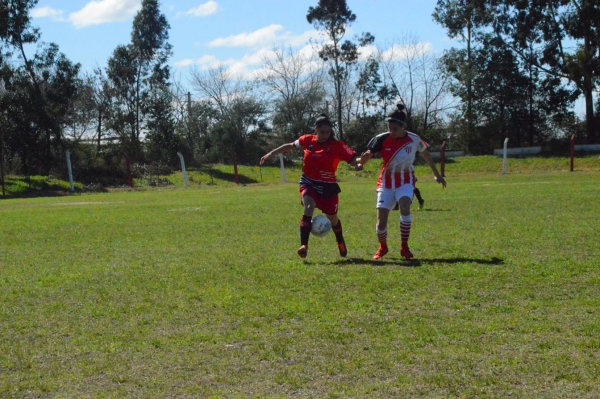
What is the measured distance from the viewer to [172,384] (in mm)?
4324

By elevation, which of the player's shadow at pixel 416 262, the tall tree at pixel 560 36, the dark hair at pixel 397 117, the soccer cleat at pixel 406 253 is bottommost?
the player's shadow at pixel 416 262

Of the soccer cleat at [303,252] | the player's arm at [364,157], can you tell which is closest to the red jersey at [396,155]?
the player's arm at [364,157]

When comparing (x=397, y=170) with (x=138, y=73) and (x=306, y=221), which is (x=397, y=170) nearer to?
(x=306, y=221)

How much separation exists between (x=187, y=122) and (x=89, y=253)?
39782 mm

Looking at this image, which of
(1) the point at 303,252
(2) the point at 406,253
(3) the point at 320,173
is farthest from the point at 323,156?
(2) the point at 406,253

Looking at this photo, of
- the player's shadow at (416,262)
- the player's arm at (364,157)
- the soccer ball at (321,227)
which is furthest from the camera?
the soccer ball at (321,227)

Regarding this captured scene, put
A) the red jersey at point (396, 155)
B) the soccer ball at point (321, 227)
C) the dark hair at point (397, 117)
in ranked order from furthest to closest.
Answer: the soccer ball at point (321, 227) < the red jersey at point (396, 155) < the dark hair at point (397, 117)

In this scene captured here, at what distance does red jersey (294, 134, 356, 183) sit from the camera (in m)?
8.95

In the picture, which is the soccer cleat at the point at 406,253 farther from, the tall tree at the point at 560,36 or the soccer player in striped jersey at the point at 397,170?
the tall tree at the point at 560,36

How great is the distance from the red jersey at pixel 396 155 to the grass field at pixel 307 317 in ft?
3.28

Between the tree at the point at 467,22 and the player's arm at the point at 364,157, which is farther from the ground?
the tree at the point at 467,22

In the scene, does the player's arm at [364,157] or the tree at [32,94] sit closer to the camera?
the player's arm at [364,157]

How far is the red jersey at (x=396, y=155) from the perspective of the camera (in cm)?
877

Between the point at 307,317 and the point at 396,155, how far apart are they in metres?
3.55
